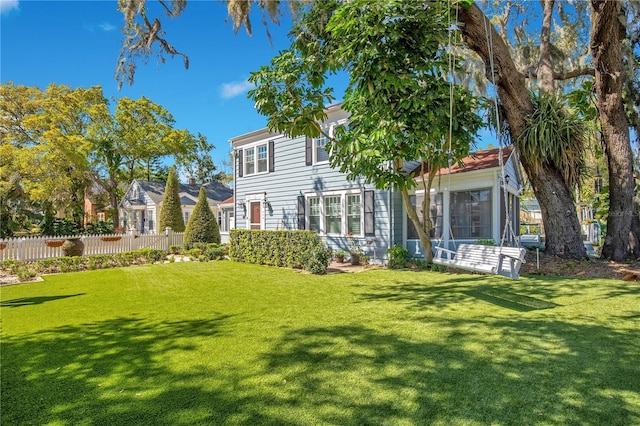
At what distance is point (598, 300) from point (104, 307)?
829 cm

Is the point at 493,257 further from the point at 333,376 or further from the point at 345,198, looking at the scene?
the point at 345,198

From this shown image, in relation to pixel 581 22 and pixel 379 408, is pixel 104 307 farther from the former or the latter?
pixel 581 22

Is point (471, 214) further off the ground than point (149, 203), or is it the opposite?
point (149, 203)

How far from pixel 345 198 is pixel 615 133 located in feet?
25.4

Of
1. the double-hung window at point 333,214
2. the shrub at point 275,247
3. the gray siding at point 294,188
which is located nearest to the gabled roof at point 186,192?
the gray siding at point 294,188

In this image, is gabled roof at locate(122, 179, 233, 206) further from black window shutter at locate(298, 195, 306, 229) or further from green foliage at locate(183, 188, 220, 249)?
black window shutter at locate(298, 195, 306, 229)

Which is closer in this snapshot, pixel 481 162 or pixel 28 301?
pixel 28 301

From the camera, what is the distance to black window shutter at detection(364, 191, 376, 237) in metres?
11.2

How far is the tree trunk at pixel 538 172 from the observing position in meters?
9.06

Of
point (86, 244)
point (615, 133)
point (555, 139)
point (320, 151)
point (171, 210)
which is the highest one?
point (320, 151)

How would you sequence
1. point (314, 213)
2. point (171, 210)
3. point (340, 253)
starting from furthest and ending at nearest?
point (171, 210) < point (314, 213) < point (340, 253)

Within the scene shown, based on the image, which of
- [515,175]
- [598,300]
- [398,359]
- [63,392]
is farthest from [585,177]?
[63,392]

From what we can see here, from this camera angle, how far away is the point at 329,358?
3559 millimetres

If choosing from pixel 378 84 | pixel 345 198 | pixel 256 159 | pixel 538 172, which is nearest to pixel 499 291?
pixel 538 172
